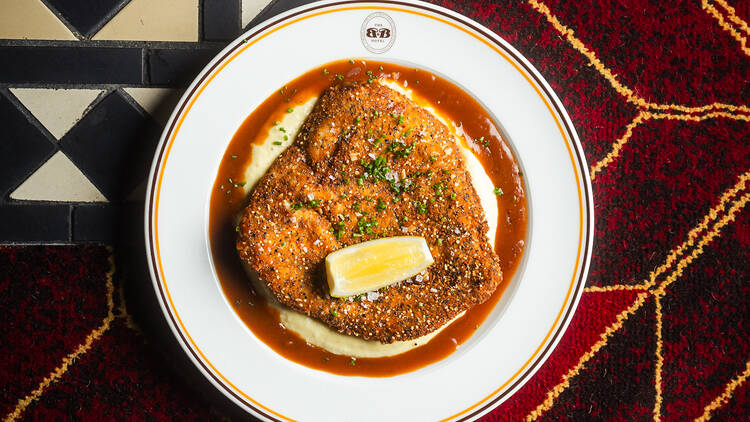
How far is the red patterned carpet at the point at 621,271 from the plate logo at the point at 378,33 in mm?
449

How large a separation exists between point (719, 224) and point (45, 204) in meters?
3.07

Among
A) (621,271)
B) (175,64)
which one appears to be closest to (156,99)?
(175,64)

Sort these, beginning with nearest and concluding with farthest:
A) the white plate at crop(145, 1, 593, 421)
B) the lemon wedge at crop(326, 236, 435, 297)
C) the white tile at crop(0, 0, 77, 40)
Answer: the lemon wedge at crop(326, 236, 435, 297) < the white plate at crop(145, 1, 593, 421) < the white tile at crop(0, 0, 77, 40)

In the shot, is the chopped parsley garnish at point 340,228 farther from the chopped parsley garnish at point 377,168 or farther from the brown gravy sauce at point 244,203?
the brown gravy sauce at point 244,203

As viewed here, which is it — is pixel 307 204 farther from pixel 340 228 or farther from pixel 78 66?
pixel 78 66

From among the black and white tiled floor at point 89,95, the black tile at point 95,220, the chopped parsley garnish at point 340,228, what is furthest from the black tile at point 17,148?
the chopped parsley garnish at point 340,228

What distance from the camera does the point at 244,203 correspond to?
2018 mm

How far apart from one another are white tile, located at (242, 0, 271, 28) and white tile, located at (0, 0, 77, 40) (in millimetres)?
725

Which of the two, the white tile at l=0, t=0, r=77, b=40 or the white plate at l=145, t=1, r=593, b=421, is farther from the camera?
the white tile at l=0, t=0, r=77, b=40

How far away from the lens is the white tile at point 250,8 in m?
2.17

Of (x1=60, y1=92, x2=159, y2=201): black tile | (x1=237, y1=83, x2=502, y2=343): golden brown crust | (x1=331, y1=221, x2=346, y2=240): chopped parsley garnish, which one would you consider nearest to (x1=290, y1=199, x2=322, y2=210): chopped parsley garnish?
(x1=237, y1=83, x2=502, y2=343): golden brown crust

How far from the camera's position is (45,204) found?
2.18m

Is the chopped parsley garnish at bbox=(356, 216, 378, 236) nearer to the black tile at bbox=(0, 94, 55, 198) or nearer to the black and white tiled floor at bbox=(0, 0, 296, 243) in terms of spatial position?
the black and white tiled floor at bbox=(0, 0, 296, 243)

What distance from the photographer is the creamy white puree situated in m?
2.01
